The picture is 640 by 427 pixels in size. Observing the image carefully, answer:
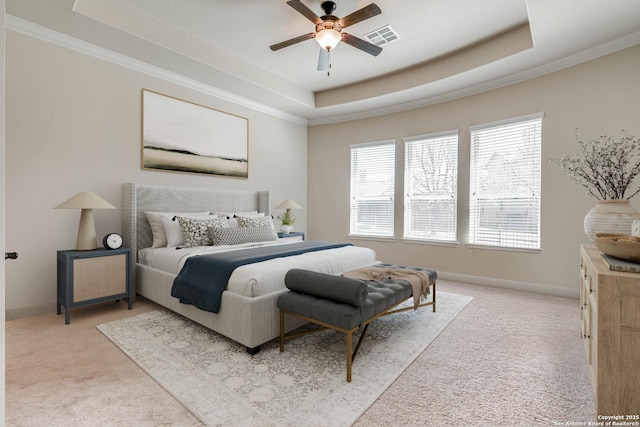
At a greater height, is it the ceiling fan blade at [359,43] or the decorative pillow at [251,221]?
the ceiling fan blade at [359,43]

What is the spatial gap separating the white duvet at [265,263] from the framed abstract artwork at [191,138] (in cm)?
135

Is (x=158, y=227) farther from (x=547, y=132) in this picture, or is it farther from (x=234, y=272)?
(x=547, y=132)

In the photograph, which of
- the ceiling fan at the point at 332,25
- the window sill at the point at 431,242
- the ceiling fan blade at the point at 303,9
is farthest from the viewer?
the window sill at the point at 431,242

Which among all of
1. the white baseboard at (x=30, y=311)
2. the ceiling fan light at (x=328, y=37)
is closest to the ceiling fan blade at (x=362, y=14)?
the ceiling fan light at (x=328, y=37)

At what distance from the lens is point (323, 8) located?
3041 mm

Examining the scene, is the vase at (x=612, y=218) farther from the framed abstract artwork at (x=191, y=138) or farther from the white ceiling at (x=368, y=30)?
the framed abstract artwork at (x=191, y=138)

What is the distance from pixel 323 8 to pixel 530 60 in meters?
2.62

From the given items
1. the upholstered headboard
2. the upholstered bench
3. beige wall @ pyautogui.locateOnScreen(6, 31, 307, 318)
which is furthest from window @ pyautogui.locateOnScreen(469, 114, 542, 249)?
beige wall @ pyautogui.locateOnScreen(6, 31, 307, 318)

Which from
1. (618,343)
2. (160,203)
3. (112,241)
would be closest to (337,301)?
(618,343)

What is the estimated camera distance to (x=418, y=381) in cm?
200

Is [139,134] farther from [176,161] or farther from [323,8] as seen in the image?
[323,8]

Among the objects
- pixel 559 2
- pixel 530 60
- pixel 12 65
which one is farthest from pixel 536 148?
pixel 12 65

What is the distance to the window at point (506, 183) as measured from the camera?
4.04 meters

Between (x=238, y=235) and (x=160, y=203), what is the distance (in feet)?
3.93
